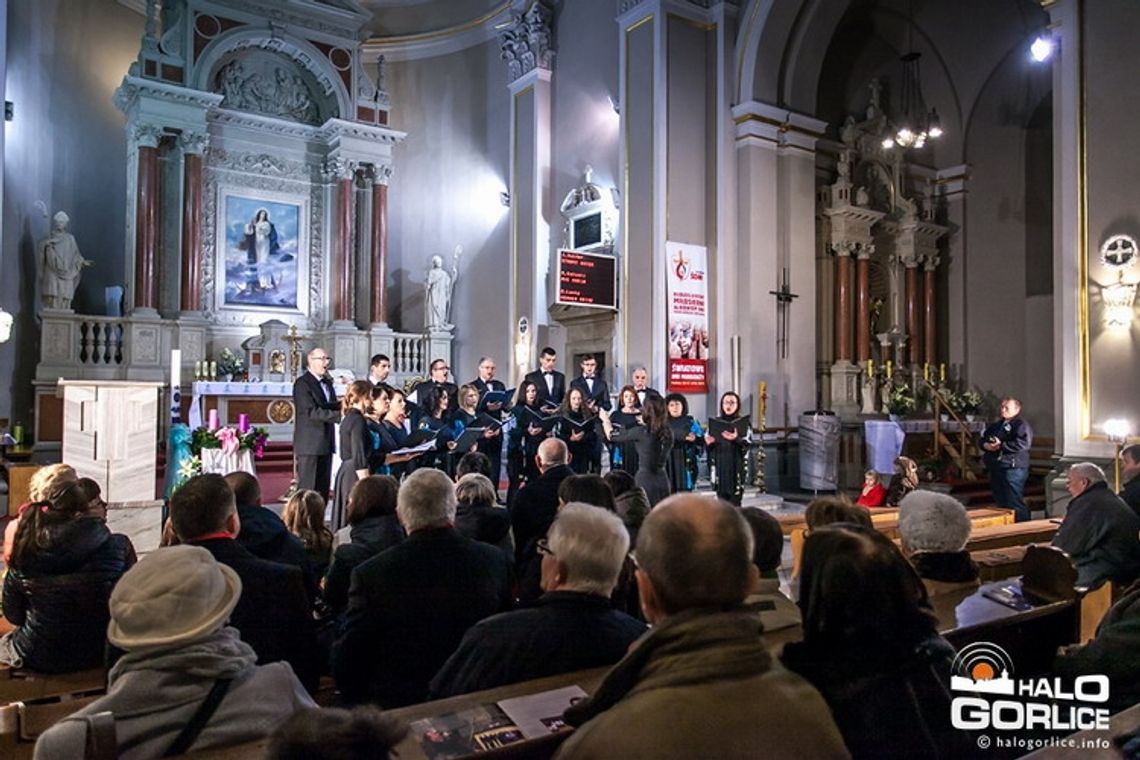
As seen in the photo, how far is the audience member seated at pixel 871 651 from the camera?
1603 mm

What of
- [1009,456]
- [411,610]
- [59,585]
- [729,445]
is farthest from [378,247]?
[411,610]

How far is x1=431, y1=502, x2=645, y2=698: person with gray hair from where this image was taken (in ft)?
6.56

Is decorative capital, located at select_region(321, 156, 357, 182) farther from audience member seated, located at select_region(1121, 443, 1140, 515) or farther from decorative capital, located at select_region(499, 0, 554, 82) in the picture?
audience member seated, located at select_region(1121, 443, 1140, 515)

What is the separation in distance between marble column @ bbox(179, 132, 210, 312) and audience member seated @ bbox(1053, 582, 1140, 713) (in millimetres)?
11798

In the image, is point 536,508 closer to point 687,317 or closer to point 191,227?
point 687,317

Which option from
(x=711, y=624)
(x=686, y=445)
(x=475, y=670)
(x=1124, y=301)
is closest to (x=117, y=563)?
(x=475, y=670)

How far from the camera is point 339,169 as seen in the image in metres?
13.0

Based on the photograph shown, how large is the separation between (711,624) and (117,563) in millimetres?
2557

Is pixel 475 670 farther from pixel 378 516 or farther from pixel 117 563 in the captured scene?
pixel 117 563

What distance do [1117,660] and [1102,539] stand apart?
2.14 m

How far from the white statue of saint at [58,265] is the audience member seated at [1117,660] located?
11726 mm

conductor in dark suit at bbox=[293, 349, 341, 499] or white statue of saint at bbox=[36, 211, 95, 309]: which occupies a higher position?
white statue of saint at bbox=[36, 211, 95, 309]

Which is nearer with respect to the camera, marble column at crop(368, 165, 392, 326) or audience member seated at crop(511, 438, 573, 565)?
audience member seated at crop(511, 438, 573, 565)

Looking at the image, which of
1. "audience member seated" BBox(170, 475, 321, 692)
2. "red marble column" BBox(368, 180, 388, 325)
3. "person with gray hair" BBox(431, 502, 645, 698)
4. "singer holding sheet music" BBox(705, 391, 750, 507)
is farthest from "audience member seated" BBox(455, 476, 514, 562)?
"red marble column" BBox(368, 180, 388, 325)
